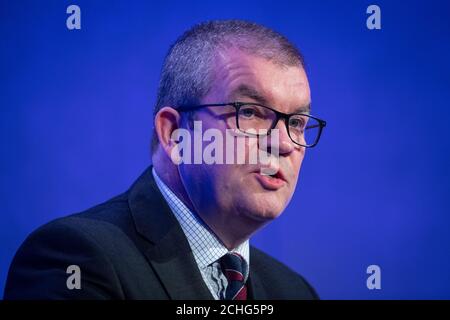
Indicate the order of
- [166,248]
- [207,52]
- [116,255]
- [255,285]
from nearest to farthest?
[116,255] < [166,248] < [207,52] < [255,285]

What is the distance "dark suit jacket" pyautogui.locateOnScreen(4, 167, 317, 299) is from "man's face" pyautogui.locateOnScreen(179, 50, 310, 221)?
13 cm

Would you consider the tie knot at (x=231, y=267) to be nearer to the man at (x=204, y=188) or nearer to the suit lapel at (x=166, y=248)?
the man at (x=204, y=188)

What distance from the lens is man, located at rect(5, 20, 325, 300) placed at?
60.8 inches

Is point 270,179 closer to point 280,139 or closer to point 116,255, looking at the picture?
point 280,139

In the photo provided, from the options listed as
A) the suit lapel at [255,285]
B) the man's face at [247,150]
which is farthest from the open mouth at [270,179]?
the suit lapel at [255,285]

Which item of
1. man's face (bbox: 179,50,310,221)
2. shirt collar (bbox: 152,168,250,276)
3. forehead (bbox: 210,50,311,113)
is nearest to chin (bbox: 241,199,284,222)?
man's face (bbox: 179,50,310,221)

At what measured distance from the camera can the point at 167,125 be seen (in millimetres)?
1761

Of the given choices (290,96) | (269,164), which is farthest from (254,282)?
(290,96)

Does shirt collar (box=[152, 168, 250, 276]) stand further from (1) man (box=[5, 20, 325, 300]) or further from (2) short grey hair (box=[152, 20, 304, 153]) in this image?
(2) short grey hair (box=[152, 20, 304, 153])

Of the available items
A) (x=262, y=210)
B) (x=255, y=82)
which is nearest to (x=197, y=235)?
(x=262, y=210)

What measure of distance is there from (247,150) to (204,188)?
17 centimetres

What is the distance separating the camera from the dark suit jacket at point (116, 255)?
57.9 inches

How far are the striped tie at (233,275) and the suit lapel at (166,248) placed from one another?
0.31 ft
